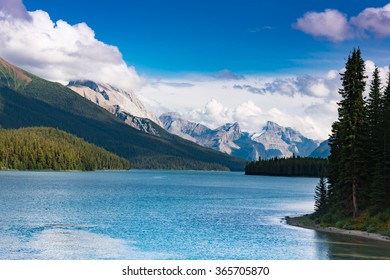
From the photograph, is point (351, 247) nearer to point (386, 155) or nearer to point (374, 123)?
point (386, 155)

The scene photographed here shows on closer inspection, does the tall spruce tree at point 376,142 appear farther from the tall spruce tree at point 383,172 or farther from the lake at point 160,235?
the lake at point 160,235

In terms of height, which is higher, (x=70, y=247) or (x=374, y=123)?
(x=374, y=123)

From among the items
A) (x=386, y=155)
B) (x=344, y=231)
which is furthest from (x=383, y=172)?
(x=344, y=231)

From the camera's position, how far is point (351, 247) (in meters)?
62.3

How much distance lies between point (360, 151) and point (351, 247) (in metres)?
19.6

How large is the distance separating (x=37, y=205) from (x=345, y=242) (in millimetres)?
65619

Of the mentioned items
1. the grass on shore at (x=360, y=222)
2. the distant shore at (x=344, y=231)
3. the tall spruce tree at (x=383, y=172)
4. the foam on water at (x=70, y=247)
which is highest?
the tall spruce tree at (x=383, y=172)

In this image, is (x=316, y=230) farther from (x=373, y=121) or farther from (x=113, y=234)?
(x=113, y=234)

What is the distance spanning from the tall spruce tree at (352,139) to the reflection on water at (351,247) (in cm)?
917

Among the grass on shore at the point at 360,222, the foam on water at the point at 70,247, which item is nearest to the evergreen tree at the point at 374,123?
the grass on shore at the point at 360,222

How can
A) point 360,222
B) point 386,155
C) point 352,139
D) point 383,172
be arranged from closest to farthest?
point 386,155 → point 383,172 → point 360,222 → point 352,139

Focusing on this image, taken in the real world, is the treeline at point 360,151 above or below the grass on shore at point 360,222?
above

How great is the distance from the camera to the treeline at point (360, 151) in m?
73.4

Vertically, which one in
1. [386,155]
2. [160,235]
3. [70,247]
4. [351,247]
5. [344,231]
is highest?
[386,155]
